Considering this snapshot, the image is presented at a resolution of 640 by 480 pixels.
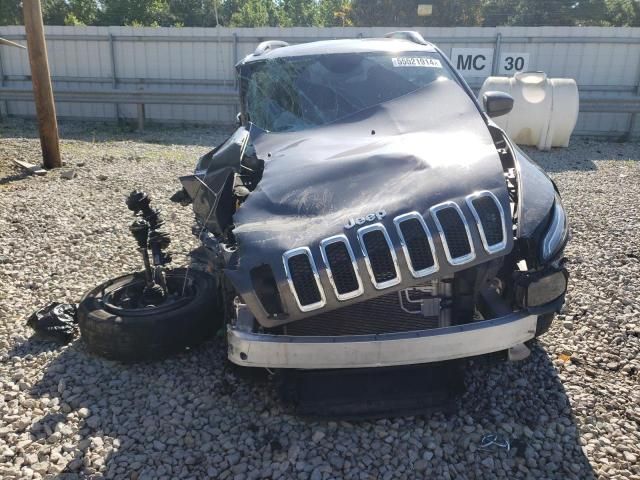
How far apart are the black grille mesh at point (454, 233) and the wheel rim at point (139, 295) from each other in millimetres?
1846

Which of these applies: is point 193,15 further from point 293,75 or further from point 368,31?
point 293,75

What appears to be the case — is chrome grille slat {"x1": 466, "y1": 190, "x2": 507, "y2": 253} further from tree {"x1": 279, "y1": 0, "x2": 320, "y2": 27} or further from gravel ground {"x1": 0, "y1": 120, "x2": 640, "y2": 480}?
tree {"x1": 279, "y1": 0, "x2": 320, "y2": 27}

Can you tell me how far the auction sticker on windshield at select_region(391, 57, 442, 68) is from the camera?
13.9ft

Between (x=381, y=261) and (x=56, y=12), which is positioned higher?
(x=56, y=12)

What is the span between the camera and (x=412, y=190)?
2.68 metres

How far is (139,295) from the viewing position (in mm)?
3826

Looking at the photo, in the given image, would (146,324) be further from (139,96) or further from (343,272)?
(139,96)

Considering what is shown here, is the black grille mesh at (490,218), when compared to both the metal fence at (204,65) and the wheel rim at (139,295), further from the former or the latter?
the metal fence at (204,65)

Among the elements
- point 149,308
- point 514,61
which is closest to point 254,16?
point 514,61

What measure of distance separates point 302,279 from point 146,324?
4.39ft

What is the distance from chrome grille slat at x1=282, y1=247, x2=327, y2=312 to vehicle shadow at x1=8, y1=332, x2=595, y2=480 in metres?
0.79

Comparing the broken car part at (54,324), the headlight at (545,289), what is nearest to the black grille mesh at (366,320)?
the headlight at (545,289)

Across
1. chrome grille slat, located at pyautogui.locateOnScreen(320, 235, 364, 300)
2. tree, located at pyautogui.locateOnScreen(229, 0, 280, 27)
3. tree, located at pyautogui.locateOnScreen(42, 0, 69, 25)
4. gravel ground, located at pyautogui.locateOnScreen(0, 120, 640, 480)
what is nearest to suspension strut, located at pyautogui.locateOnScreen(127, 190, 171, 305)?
gravel ground, located at pyautogui.locateOnScreen(0, 120, 640, 480)

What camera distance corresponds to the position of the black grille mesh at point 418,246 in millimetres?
2482
